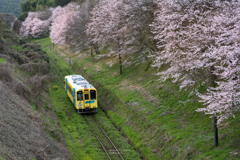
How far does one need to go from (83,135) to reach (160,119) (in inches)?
248

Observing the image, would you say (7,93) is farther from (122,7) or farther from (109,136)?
(122,7)

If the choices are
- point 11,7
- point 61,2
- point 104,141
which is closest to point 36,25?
point 61,2

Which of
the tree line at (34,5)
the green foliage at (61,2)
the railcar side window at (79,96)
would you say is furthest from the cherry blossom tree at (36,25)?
the railcar side window at (79,96)

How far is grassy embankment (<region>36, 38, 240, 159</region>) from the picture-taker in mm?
12797

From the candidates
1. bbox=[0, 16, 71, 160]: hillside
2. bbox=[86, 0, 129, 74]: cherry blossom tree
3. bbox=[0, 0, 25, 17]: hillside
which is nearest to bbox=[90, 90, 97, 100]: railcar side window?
bbox=[0, 16, 71, 160]: hillside

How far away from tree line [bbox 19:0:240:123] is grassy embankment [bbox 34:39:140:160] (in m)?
5.82

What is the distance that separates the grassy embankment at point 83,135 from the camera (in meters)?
16.2

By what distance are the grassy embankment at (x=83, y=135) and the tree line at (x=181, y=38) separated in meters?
5.82

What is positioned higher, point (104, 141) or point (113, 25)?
point (113, 25)

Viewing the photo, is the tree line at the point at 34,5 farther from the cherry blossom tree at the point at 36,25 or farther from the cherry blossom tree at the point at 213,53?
the cherry blossom tree at the point at 213,53

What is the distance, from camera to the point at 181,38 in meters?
18.0

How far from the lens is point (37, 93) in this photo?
2327cm

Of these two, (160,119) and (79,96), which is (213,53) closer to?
(160,119)

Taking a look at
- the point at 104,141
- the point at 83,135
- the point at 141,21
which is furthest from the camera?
the point at 141,21
